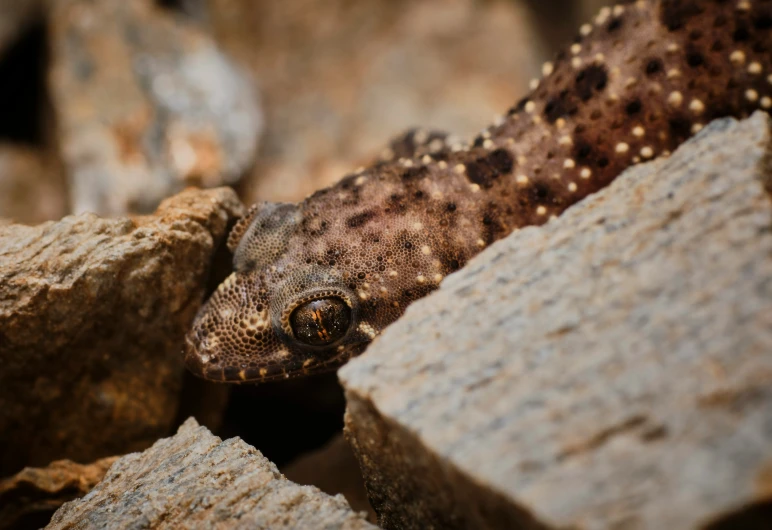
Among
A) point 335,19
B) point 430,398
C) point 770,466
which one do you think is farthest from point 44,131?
point 770,466

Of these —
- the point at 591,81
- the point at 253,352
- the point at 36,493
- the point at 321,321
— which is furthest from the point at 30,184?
Result: the point at 591,81

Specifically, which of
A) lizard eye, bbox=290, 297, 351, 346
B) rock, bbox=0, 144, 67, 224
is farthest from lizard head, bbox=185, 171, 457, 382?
rock, bbox=0, 144, 67, 224

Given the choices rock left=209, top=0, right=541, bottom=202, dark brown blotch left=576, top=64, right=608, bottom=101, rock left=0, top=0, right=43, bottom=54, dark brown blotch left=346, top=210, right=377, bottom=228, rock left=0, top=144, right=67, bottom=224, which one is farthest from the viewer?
rock left=209, top=0, right=541, bottom=202

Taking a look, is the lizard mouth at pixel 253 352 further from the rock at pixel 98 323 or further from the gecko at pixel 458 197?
the rock at pixel 98 323

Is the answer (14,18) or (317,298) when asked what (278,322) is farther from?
(14,18)

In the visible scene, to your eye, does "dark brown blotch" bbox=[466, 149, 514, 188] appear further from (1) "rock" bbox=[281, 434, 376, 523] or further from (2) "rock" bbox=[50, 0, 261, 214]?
(2) "rock" bbox=[50, 0, 261, 214]

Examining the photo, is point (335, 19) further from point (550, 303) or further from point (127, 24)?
point (550, 303)

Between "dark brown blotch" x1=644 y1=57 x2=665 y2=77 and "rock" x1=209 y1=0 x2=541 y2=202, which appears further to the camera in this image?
"rock" x1=209 y1=0 x2=541 y2=202
